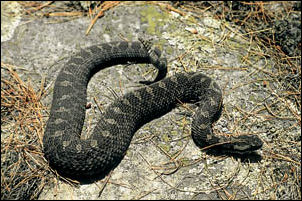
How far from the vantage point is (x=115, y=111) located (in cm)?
631

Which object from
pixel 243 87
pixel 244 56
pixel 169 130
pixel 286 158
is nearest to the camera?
pixel 286 158

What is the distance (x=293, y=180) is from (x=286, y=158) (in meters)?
0.41

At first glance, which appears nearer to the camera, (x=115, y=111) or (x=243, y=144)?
(x=243, y=144)

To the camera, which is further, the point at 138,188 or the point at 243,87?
the point at 243,87

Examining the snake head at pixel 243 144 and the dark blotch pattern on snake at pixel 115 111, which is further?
the snake head at pixel 243 144

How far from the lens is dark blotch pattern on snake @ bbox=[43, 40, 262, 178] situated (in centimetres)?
562

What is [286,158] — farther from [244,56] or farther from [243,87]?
[244,56]

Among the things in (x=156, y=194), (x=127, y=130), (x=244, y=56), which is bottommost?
(x=156, y=194)

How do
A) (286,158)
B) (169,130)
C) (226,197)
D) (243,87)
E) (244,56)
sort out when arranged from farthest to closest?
(244,56) → (243,87) → (169,130) → (286,158) → (226,197)

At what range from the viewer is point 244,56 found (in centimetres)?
768

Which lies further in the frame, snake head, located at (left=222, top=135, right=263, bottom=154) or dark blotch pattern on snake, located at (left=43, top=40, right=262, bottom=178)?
snake head, located at (left=222, top=135, right=263, bottom=154)

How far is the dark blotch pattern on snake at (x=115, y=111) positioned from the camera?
5621mm

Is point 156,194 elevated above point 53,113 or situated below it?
below

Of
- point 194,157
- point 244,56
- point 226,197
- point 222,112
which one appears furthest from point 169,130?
point 244,56
